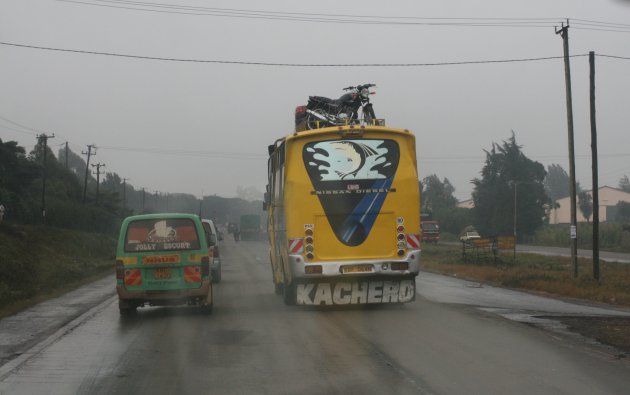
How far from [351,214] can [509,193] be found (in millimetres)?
76888

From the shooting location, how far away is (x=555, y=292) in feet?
68.8

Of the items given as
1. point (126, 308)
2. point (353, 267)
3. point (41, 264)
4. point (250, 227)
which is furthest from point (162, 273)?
point (250, 227)

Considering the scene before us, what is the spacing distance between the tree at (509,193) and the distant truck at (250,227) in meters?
28.0

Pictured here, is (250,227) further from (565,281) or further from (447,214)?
(565,281)

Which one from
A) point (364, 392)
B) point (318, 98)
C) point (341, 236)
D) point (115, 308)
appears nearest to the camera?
point (364, 392)

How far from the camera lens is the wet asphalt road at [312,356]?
7.85m

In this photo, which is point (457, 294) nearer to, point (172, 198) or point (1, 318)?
point (1, 318)

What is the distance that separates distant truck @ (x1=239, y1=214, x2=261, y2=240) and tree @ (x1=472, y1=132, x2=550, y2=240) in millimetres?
28040

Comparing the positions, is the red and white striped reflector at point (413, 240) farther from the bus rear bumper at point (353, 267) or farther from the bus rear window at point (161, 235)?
the bus rear window at point (161, 235)

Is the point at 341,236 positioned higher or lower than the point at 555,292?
higher

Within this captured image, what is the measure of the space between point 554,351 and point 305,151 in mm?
6576

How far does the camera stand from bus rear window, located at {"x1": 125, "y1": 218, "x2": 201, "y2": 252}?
46.6ft

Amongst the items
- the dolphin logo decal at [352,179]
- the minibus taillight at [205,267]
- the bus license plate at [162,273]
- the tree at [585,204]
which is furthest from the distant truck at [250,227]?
the tree at [585,204]

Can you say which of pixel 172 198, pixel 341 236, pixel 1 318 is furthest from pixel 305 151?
pixel 172 198
